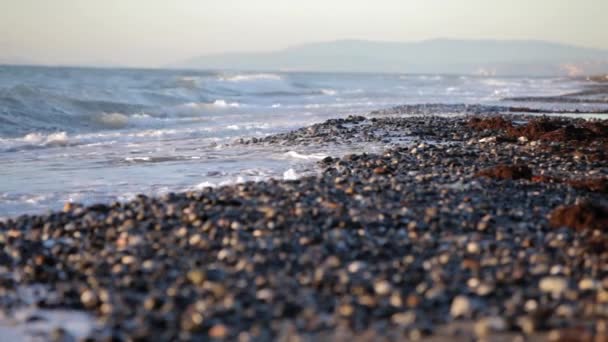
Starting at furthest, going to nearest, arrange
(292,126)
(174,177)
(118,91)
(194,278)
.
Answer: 1. (118,91)
2. (292,126)
3. (174,177)
4. (194,278)

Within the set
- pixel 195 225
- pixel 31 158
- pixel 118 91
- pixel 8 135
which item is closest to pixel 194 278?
pixel 195 225

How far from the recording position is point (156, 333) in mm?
4566

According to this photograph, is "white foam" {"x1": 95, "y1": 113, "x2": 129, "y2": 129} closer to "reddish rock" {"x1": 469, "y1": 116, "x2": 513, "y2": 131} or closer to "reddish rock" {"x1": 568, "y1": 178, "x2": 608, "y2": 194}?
"reddish rock" {"x1": 469, "y1": 116, "x2": 513, "y2": 131}

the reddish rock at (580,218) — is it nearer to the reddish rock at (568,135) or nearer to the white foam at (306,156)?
the white foam at (306,156)

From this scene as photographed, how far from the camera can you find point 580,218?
7.04 m

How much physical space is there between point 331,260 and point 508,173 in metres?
4.76

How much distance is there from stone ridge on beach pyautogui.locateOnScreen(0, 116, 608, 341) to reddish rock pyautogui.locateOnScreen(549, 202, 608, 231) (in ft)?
0.06

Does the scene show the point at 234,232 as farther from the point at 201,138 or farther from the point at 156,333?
the point at 201,138

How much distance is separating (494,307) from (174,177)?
26.0 ft

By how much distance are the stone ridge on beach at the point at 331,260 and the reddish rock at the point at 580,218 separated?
2 centimetres

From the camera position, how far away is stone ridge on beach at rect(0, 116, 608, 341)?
4.64 metres

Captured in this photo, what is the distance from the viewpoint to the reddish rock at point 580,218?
22.8ft

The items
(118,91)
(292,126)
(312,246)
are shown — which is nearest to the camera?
(312,246)

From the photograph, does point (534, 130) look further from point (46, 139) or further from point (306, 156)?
point (46, 139)
